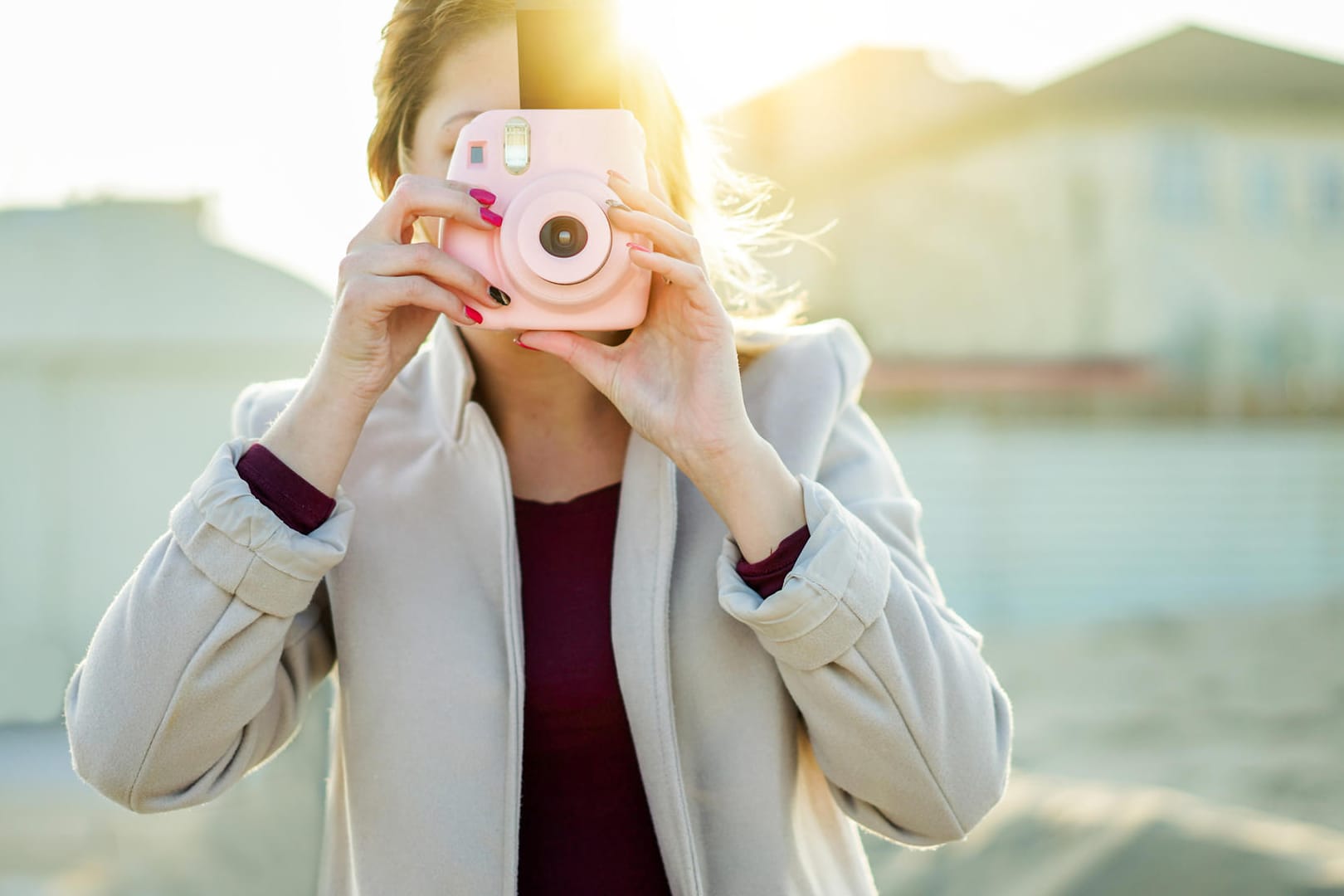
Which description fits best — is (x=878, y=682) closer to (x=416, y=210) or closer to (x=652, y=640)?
(x=652, y=640)

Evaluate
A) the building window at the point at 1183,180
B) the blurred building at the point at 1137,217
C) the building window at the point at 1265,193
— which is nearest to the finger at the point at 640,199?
the blurred building at the point at 1137,217

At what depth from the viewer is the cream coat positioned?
4.64 feet

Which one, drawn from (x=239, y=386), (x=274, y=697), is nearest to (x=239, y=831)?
(x=274, y=697)

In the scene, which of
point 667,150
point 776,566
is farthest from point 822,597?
point 667,150

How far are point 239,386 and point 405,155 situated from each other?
939 cm

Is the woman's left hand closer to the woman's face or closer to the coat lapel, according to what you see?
the coat lapel

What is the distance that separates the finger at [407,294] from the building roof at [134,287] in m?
9.03

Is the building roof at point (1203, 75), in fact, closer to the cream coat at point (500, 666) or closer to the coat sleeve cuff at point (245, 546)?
the cream coat at point (500, 666)

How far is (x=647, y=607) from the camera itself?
1.53 metres

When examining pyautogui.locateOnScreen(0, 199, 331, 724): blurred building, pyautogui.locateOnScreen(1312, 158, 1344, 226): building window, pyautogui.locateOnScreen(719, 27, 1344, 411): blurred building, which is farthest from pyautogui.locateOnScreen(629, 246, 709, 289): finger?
pyautogui.locateOnScreen(1312, 158, 1344, 226): building window

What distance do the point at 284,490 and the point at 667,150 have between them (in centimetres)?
70

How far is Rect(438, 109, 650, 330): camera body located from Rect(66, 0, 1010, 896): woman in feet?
0.08

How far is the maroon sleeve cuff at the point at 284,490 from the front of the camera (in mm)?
1438

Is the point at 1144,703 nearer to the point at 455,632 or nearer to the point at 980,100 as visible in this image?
the point at 455,632
